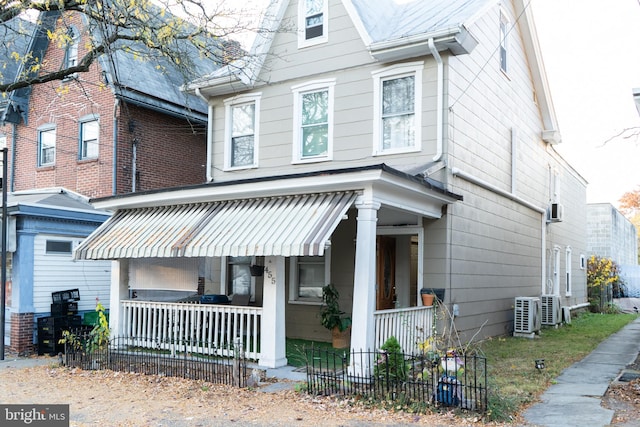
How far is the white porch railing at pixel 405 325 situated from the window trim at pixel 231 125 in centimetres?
546

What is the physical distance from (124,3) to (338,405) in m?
6.98

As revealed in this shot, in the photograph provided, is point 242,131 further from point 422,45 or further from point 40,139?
point 40,139

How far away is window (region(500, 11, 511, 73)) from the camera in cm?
1444

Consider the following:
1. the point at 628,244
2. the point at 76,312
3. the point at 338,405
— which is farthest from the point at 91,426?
the point at 628,244

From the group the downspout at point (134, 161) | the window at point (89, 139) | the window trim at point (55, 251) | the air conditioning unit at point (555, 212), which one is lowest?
the window trim at point (55, 251)

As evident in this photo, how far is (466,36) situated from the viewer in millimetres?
10883

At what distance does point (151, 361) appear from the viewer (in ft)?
31.8

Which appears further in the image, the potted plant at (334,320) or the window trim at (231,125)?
the window trim at (231,125)

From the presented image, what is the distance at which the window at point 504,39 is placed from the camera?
14438mm

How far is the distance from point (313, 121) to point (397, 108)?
6.60 ft

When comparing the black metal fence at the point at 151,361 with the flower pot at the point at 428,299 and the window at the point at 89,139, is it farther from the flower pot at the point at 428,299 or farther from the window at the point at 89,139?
the window at the point at 89,139

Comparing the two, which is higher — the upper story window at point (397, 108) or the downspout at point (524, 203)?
the upper story window at point (397, 108)

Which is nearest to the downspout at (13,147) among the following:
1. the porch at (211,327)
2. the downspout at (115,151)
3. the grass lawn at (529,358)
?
the downspout at (115,151)

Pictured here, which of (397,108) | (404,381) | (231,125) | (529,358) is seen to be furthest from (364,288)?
(231,125)
